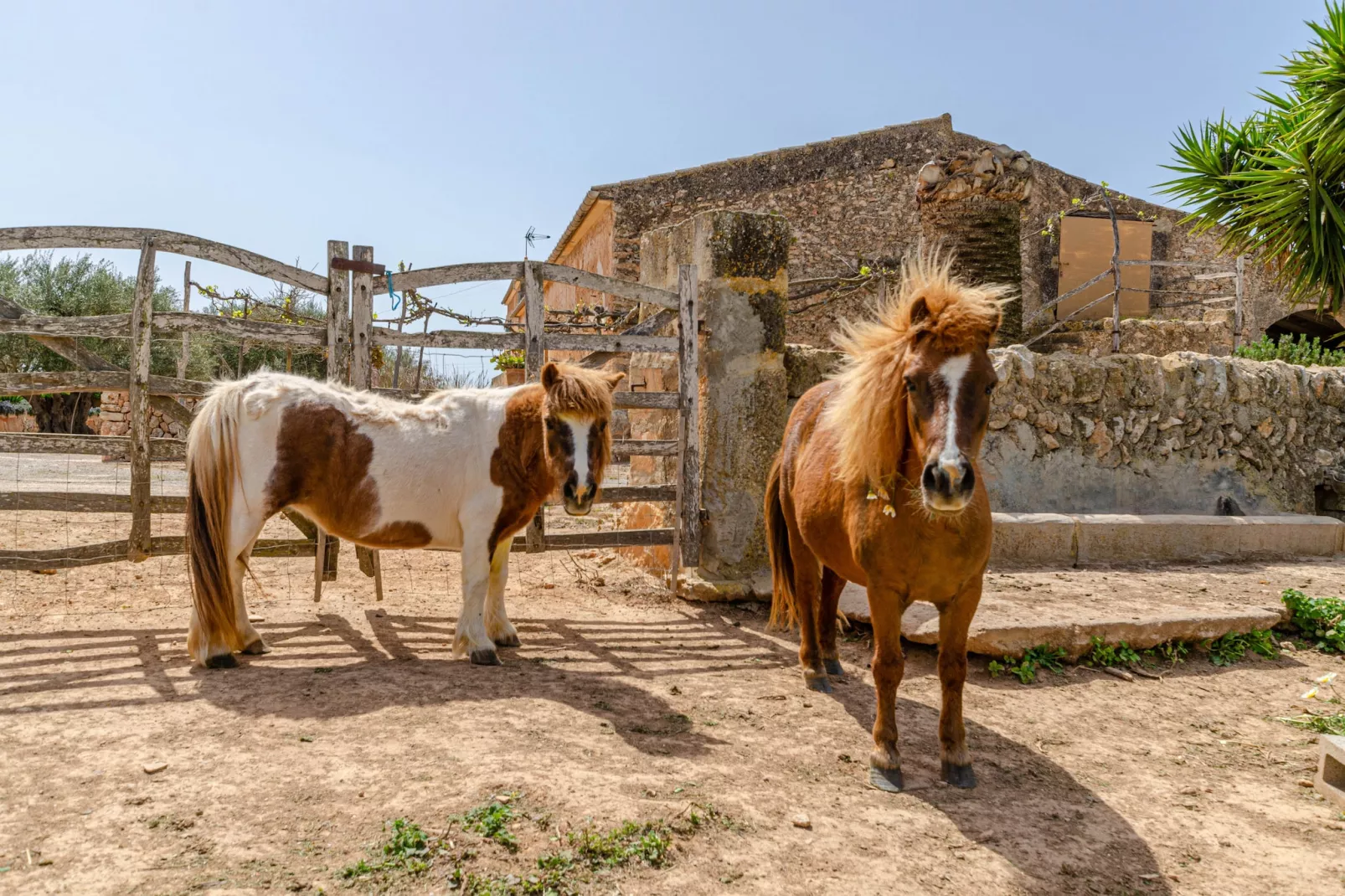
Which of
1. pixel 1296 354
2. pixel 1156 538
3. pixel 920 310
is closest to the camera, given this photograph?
pixel 920 310

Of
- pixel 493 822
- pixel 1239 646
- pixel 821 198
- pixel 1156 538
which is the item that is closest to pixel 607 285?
pixel 493 822

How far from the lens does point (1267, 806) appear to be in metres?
3.18

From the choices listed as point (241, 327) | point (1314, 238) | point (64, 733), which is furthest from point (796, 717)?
point (1314, 238)

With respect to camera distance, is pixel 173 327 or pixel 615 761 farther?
pixel 173 327

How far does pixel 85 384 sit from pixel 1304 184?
10.0m

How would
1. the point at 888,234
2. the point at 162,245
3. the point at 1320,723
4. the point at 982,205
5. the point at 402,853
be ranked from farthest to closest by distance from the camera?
the point at 888,234 → the point at 982,205 → the point at 162,245 → the point at 1320,723 → the point at 402,853

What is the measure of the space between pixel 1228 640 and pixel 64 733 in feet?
20.5

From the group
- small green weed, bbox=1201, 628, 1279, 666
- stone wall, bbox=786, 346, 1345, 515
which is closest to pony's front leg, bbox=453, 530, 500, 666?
small green weed, bbox=1201, 628, 1279, 666

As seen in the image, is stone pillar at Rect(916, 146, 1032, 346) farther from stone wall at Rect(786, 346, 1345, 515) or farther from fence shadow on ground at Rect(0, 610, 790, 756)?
fence shadow on ground at Rect(0, 610, 790, 756)

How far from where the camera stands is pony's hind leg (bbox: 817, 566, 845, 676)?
15.0ft

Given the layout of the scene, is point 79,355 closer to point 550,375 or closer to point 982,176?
point 550,375

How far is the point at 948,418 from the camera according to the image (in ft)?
8.95

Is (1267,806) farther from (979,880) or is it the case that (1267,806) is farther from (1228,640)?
(1228,640)

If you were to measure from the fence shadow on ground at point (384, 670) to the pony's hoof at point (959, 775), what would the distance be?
3.23 feet
